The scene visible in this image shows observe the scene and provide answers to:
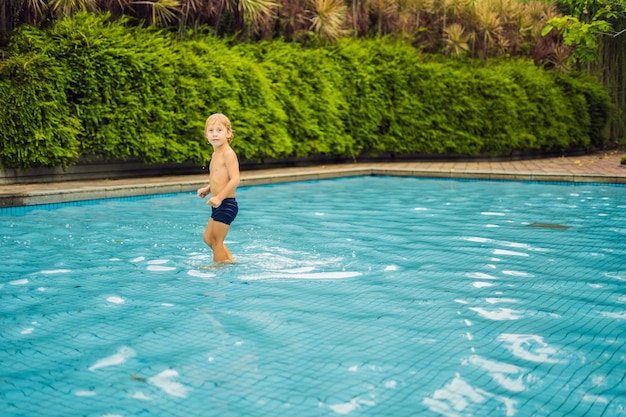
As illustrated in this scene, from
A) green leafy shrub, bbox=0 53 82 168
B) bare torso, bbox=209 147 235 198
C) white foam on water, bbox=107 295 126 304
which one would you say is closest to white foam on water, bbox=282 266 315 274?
A: bare torso, bbox=209 147 235 198

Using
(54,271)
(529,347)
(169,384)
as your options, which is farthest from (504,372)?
(54,271)

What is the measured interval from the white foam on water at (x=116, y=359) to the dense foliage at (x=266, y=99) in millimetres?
8520

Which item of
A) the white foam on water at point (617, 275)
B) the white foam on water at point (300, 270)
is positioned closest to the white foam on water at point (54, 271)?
the white foam on water at point (300, 270)

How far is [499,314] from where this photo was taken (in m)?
4.59

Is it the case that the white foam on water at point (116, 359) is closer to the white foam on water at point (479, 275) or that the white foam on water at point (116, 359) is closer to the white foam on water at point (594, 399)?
the white foam on water at point (594, 399)

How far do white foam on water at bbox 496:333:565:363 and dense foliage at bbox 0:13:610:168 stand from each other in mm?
9480

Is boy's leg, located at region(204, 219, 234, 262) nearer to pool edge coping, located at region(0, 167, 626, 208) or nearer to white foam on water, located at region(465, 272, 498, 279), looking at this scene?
white foam on water, located at region(465, 272, 498, 279)

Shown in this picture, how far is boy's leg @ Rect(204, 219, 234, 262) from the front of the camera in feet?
19.2

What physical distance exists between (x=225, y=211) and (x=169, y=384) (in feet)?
8.51

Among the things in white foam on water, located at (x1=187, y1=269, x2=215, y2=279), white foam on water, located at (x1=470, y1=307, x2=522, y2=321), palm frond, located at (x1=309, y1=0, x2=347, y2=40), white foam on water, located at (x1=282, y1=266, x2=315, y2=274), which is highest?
palm frond, located at (x1=309, y1=0, x2=347, y2=40)

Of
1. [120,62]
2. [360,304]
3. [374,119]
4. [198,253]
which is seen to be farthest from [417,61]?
[360,304]

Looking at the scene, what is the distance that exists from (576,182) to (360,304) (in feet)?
31.3

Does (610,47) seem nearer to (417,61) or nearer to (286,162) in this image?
(417,61)

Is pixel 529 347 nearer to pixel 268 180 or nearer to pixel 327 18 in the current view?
pixel 268 180
